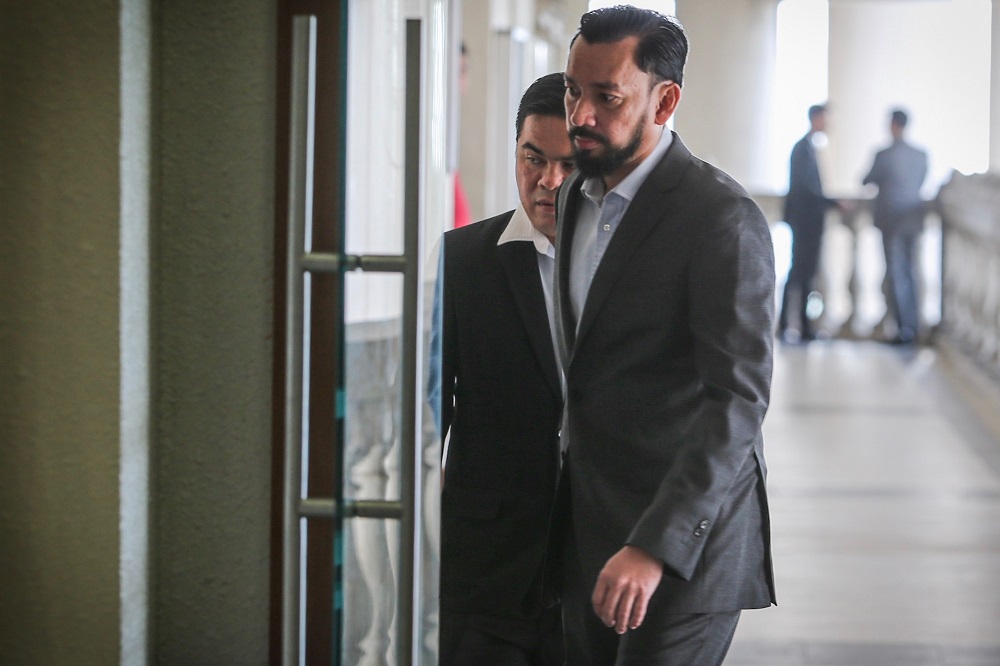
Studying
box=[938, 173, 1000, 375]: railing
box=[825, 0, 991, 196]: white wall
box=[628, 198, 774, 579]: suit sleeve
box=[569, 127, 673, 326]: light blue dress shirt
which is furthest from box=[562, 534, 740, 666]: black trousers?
box=[825, 0, 991, 196]: white wall

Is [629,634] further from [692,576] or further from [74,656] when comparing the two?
[74,656]

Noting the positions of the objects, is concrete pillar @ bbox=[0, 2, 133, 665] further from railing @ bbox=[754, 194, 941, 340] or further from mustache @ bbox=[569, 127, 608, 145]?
railing @ bbox=[754, 194, 941, 340]

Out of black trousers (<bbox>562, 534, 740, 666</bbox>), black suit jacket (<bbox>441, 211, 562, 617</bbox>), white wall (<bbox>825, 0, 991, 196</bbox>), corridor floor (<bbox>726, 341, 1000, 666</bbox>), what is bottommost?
corridor floor (<bbox>726, 341, 1000, 666</bbox>)

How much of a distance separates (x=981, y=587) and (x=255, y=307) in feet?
9.74

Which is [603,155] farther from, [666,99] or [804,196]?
[804,196]

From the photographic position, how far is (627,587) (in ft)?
5.17

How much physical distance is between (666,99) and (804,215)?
177cm

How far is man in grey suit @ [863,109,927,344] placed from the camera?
279 inches

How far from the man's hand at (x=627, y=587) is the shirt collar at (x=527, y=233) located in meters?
0.42

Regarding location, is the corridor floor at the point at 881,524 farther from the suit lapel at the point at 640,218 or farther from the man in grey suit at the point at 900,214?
the suit lapel at the point at 640,218

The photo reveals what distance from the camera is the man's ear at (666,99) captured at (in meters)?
1.62

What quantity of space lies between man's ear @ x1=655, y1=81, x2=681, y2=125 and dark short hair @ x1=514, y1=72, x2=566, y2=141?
13 centimetres

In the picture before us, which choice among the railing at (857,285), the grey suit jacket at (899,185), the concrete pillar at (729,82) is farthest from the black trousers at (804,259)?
the grey suit jacket at (899,185)

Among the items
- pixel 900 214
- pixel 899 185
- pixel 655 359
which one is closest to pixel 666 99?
pixel 655 359
